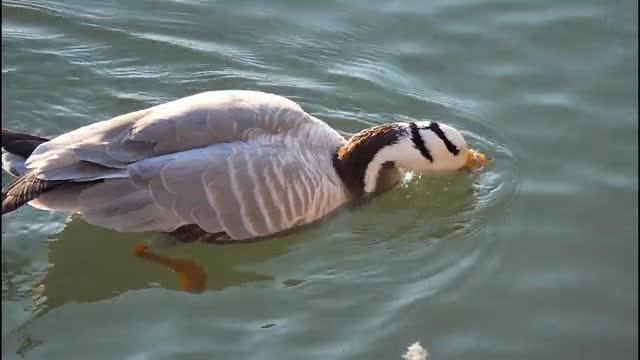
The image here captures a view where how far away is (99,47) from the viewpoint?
844 centimetres

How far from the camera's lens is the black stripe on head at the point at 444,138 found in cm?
724

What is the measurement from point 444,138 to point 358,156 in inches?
23.7

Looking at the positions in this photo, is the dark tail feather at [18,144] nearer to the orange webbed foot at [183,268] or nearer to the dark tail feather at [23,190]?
the dark tail feather at [23,190]

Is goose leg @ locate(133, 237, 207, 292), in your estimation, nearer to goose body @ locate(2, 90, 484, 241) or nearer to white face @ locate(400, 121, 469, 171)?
goose body @ locate(2, 90, 484, 241)

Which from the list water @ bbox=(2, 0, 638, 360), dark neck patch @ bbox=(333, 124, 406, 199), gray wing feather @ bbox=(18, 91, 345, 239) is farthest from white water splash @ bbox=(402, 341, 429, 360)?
dark neck patch @ bbox=(333, 124, 406, 199)

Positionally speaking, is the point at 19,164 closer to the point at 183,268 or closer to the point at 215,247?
the point at 183,268

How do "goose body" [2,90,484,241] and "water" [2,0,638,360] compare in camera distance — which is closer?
"water" [2,0,638,360]

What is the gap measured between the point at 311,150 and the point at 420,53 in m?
2.03

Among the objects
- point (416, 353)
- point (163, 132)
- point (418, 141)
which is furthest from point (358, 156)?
point (416, 353)

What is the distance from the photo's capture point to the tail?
243 inches

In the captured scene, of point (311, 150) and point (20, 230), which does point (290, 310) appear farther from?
point (20, 230)

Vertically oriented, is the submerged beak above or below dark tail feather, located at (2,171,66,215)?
above

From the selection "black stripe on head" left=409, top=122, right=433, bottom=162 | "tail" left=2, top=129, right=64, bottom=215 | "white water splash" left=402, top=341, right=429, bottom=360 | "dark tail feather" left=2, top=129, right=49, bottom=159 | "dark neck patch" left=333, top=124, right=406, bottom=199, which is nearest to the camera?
"white water splash" left=402, top=341, right=429, bottom=360

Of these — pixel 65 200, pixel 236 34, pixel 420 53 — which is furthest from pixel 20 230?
pixel 420 53
